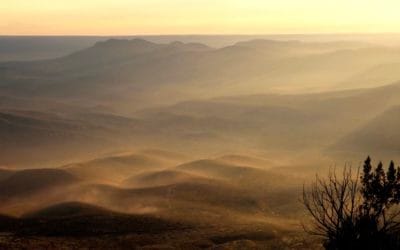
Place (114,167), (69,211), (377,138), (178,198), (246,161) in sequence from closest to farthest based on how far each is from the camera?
1. (69,211)
2. (178,198)
3. (114,167)
4. (246,161)
5. (377,138)

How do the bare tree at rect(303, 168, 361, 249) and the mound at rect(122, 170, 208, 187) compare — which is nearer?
the bare tree at rect(303, 168, 361, 249)

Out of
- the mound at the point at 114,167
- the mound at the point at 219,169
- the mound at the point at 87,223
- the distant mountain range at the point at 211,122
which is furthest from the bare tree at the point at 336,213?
the distant mountain range at the point at 211,122

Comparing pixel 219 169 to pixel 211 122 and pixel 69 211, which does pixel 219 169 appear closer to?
pixel 69 211

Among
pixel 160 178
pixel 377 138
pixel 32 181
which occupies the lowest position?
pixel 160 178

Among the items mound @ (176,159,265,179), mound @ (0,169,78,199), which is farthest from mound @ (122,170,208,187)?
mound @ (0,169,78,199)

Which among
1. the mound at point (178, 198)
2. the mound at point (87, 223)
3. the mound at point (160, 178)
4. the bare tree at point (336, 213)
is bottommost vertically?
the bare tree at point (336, 213)

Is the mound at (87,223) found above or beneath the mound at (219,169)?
beneath

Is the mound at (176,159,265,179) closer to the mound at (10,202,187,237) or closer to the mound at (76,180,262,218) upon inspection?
the mound at (76,180,262,218)

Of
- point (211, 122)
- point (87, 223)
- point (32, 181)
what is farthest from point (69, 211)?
point (211, 122)

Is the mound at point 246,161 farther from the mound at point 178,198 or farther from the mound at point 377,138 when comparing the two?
the mound at point 377,138
